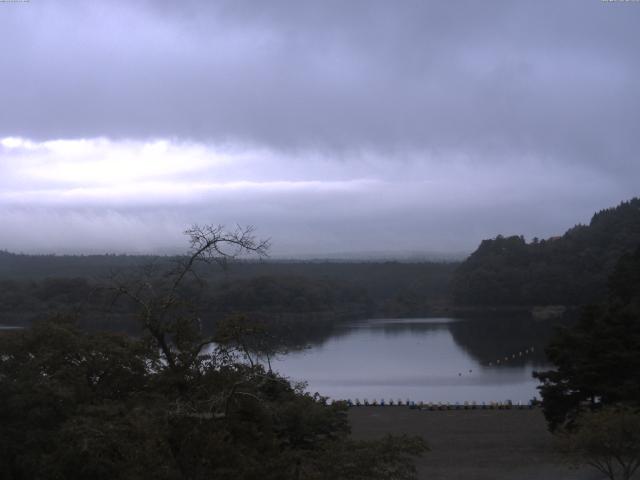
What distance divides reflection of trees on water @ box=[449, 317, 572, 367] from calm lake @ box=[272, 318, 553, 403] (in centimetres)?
5

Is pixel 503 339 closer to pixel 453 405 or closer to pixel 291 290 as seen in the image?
pixel 291 290

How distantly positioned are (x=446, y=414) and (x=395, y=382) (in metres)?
10.1

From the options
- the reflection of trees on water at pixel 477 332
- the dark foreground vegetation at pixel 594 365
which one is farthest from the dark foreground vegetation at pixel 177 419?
the reflection of trees on water at pixel 477 332

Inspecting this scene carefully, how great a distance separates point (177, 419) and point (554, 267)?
249ft

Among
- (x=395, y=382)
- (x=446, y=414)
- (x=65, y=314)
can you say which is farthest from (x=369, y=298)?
(x=65, y=314)

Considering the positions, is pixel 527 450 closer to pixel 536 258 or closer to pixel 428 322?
pixel 428 322

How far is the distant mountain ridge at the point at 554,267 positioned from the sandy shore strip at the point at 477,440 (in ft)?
168

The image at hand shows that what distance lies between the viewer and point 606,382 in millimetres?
17484

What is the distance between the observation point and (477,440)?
19891mm

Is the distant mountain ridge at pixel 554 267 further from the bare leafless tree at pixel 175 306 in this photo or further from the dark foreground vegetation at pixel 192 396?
the bare leafless tree at pixel 175 306

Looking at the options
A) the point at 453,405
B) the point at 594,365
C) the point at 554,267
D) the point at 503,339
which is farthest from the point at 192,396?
the point at 554,267

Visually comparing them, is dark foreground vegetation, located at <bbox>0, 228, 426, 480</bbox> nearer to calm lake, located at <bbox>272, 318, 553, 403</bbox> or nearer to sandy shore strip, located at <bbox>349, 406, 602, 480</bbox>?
sandy shore strip, located at <bbox>349, 406, 602, 480</bbox>

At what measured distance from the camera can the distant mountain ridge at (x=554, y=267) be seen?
247 ft

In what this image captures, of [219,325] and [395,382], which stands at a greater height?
[219,325]
